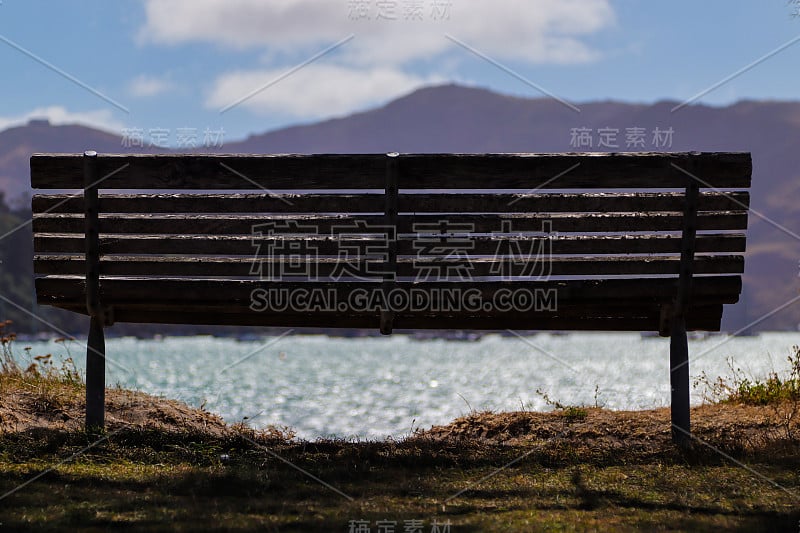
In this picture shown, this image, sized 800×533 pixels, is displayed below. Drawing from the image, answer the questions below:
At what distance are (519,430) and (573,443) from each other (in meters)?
0.82

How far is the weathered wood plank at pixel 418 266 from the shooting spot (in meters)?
9.71

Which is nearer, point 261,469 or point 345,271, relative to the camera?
point 261,469

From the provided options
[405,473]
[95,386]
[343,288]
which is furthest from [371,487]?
[95,386]

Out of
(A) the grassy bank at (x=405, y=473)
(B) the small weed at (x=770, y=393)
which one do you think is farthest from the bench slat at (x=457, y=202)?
(B) the small weed at (x=770, y=393)

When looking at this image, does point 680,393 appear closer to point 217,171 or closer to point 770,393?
point 770,393

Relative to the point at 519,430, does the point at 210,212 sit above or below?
above

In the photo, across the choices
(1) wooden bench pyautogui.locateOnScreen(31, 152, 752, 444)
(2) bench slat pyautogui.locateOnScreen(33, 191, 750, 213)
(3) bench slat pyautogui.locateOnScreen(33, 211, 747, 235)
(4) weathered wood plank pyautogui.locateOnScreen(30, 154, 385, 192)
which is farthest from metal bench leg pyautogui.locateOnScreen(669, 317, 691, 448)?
(4) weathered wood plank pyautogui.locateOnScreen(30, 154, 385, 192)

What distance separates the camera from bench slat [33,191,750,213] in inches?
379

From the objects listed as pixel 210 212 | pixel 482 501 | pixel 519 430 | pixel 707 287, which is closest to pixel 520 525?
pixel 482 501

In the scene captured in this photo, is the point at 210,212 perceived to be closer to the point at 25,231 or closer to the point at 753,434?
the point at 753,434

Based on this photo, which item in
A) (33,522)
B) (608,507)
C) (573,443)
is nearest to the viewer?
(33,522)

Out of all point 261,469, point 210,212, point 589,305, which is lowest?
→ point 261,469

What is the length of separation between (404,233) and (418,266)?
43cm

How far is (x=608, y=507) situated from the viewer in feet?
23.6
